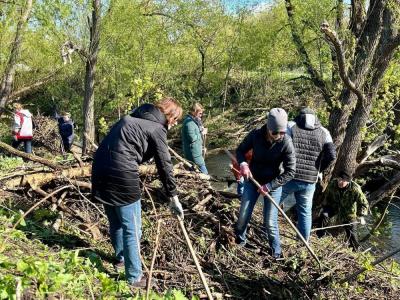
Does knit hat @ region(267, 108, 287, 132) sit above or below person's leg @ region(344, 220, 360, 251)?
above

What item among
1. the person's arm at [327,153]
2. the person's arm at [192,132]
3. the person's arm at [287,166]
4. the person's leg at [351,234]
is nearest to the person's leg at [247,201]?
the person's arm at [287,166]

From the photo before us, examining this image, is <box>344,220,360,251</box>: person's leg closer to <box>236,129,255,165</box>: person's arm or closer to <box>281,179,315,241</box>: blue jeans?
<box>281,179,315,241</box>: blue jeans

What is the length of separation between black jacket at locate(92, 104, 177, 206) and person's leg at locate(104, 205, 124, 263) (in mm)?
208

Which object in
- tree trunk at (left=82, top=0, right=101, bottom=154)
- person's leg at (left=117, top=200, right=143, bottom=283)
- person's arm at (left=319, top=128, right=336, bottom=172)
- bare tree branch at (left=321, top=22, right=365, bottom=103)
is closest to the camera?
person's leg at (left=117, top=200, right=143, bottom=283)

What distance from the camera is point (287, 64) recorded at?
2105 centimetres

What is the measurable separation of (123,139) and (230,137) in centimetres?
1481

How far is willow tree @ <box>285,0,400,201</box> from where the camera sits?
8281 millimetres

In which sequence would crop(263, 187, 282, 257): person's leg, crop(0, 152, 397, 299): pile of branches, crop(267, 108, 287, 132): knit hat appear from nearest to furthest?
1. crop(267, 108, 287, 132): knit hat
2. crop(0, 152, 397, 299): pile of branches
3. crop(263, 187, 282, 257): person's leg

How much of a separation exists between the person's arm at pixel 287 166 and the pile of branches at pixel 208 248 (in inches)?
33.8

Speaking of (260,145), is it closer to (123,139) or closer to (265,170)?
(265,170)

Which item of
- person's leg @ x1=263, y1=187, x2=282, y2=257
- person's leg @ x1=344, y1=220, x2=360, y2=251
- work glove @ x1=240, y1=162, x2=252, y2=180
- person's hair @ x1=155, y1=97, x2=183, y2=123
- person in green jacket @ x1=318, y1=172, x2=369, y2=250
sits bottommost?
person's leg @ x1=344, y1=220, x2=360, y2=251

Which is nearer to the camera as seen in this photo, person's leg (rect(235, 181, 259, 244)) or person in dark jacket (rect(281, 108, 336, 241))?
person's leg (rect(235, 181, 259, 244))

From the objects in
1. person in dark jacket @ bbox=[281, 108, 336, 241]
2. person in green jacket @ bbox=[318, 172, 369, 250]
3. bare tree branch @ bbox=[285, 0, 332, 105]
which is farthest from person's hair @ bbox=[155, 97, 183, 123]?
bare tree branch @ bbox=[285, 0, 332, 105]

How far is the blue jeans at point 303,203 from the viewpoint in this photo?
549cm
